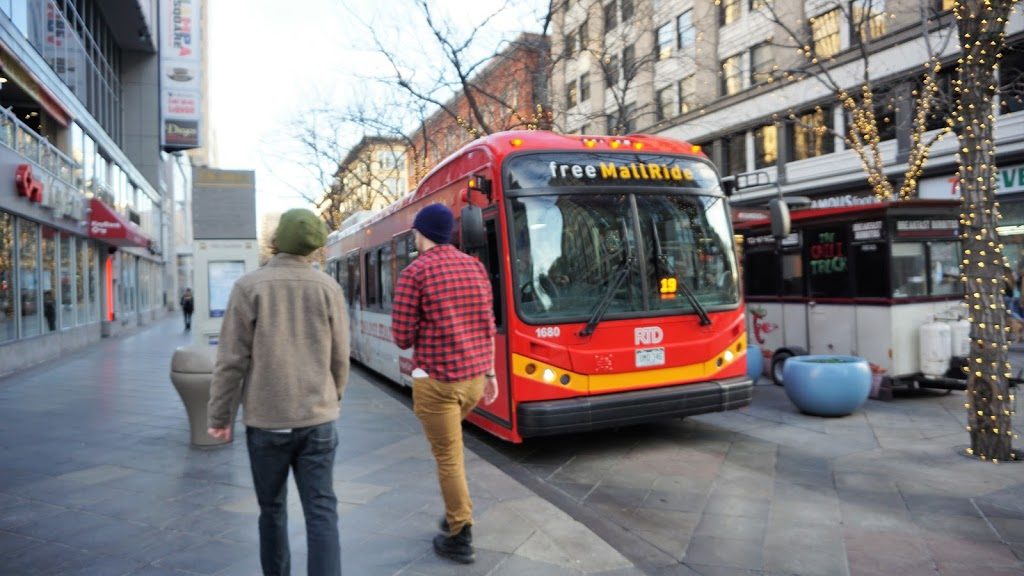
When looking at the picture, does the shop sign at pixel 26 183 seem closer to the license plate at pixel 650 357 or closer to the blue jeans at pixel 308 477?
the license plate at pixel 650 357

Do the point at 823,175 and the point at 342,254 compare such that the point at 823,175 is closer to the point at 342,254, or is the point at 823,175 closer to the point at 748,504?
the point at 342,254

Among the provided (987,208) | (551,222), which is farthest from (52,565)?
(987,208)

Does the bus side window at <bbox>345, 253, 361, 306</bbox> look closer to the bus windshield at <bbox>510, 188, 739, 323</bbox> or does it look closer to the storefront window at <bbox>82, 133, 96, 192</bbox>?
the bus windshield at <bbox>510, 188, 739, 323</bbox>

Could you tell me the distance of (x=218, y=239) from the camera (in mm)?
9812

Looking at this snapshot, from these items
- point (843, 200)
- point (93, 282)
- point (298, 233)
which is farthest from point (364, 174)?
point (298, 233)

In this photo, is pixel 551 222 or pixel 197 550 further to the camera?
pixel 551 222

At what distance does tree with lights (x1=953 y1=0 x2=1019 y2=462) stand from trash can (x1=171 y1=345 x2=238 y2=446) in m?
6.80

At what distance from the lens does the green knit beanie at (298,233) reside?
3.09 m

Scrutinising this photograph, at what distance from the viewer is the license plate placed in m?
6.31

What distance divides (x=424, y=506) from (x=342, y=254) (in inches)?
407

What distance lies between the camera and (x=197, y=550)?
4109 mm

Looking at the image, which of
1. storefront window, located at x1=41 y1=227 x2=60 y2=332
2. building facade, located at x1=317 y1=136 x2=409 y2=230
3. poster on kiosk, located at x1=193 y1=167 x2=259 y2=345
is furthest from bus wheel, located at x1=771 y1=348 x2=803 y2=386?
building facade, located at x1=317 y1=136 x2=409 y2=230

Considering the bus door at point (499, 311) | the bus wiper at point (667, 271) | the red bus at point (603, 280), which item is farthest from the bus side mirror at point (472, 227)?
the bus wiper at point (667, 271)

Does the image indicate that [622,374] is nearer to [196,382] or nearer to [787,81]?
[196,382]
